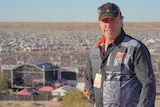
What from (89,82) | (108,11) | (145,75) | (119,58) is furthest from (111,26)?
(89,82)

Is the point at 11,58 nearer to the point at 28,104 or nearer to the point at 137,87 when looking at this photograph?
the point at 28,104

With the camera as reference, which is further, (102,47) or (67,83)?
(67,83)

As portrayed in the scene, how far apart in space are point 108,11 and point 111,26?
15cm

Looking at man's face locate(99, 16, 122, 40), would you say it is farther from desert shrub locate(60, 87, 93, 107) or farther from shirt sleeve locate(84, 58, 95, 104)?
desert shrub locate(60, 87, 93, 107)

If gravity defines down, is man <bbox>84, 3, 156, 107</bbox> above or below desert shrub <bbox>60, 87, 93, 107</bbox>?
above

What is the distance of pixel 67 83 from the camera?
28.3 meters

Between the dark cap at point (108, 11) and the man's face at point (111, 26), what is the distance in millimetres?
46

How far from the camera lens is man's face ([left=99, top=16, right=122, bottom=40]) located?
339 centimetres

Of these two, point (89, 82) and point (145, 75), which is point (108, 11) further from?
point (89, 82)

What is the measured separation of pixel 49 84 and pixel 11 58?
75.8 ft

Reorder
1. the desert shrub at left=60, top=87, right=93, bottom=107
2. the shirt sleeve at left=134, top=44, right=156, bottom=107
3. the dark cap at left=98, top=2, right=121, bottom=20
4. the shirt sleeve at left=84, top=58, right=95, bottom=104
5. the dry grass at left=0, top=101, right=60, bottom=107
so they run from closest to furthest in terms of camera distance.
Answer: the shirt sleeve at left=134, top=44, right=156, bottom=107, the dark cap at left=98, top=2, right=121, bottom=20, the shirt sleeve at left=84, top=58, right=95, bottom=104, the desert shrub at left=60, top=87, right=93, bottom=107, the dry grass at left=0, top=101, right=60, bottom=107

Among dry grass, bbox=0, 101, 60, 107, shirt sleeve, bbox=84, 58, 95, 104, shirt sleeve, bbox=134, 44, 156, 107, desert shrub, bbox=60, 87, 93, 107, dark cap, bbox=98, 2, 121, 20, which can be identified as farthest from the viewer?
dry grass, bbox=0, 101, 60, 107

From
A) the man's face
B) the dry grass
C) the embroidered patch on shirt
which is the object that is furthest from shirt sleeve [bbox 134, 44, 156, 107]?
the dry grass

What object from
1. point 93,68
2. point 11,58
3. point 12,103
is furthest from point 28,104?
point 11,58
